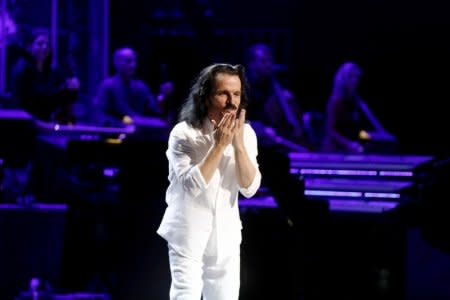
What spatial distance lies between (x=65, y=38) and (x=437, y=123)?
457 cm

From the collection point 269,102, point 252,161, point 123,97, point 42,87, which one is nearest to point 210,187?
point 252,161

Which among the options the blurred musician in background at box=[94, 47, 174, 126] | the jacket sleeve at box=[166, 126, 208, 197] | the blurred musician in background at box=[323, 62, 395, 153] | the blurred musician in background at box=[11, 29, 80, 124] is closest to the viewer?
the jacket sleeve at box=[166, 126, 208, 197]

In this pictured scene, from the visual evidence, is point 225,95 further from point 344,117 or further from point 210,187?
point 344,117

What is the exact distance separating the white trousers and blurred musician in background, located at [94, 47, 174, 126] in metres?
4.39

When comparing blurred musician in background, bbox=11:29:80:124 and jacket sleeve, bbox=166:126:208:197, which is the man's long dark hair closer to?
jacket sleeve, bbox=166:126:208:197

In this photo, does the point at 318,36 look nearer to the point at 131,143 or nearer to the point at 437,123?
the point at 437,123

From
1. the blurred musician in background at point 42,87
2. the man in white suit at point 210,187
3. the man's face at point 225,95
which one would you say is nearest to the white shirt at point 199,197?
the man in white suit at point 210,187

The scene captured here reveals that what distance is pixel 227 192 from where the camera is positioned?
4.44m

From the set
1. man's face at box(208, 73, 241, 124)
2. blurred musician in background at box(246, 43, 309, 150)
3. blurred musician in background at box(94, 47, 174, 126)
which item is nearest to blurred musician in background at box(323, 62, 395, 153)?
blurred musician in background at box(246, 43, 309, 150)

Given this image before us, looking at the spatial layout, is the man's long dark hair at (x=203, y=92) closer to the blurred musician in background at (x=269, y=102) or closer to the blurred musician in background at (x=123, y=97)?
the blurred musician in background at (x=269, y=102)

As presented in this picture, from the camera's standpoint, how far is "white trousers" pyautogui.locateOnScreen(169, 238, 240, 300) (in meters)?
4.30

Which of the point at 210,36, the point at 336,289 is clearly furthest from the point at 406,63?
the point at 336,289

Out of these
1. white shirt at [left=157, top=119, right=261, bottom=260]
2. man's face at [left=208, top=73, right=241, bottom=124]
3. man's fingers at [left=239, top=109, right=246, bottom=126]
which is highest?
man's face at [left=208, top=73, right=241, bottom=124]

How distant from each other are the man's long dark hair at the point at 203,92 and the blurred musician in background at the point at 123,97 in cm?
412
